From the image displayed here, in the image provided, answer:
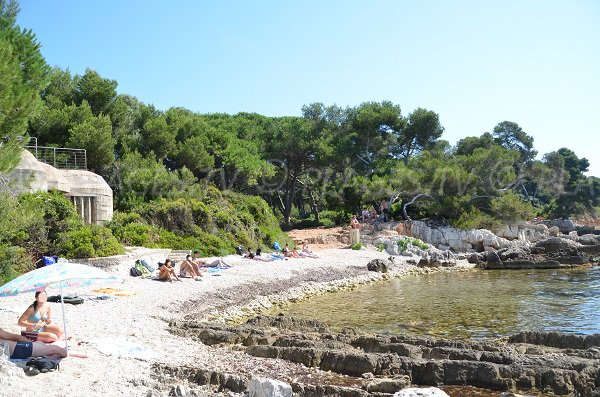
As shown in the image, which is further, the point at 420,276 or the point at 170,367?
the point at 420,276

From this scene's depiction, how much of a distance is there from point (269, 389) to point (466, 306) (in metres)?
12.9

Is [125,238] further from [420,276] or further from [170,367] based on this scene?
[170,367]

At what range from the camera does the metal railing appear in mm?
28255

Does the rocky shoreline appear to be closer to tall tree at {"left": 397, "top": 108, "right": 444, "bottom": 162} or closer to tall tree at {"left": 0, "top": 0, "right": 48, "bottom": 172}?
tall tree at {"left": 0, "top": 0, "right": 48, "bottom": 172}

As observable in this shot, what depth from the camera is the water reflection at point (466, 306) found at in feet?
47.4

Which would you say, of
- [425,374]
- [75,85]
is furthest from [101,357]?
[75,85]

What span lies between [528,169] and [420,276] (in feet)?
171

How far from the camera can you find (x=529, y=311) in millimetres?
16875

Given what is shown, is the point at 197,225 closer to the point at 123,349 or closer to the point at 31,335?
the point at 123,349

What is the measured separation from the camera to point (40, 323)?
30.2 ft

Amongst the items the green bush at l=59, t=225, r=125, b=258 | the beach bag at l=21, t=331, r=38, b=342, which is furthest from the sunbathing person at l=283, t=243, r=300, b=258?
the beach bag at l=21, t=331, r=38, b=342

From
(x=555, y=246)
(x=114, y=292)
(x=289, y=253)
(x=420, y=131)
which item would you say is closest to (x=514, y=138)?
(x=420, y=131)

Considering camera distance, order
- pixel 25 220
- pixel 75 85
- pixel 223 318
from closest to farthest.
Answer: pixel 25 220 < pixel 223 318 < pixel 75 85

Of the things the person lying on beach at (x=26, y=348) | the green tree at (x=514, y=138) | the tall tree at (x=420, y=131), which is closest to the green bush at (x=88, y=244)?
the person lying on beach at (x=26, y=348)
